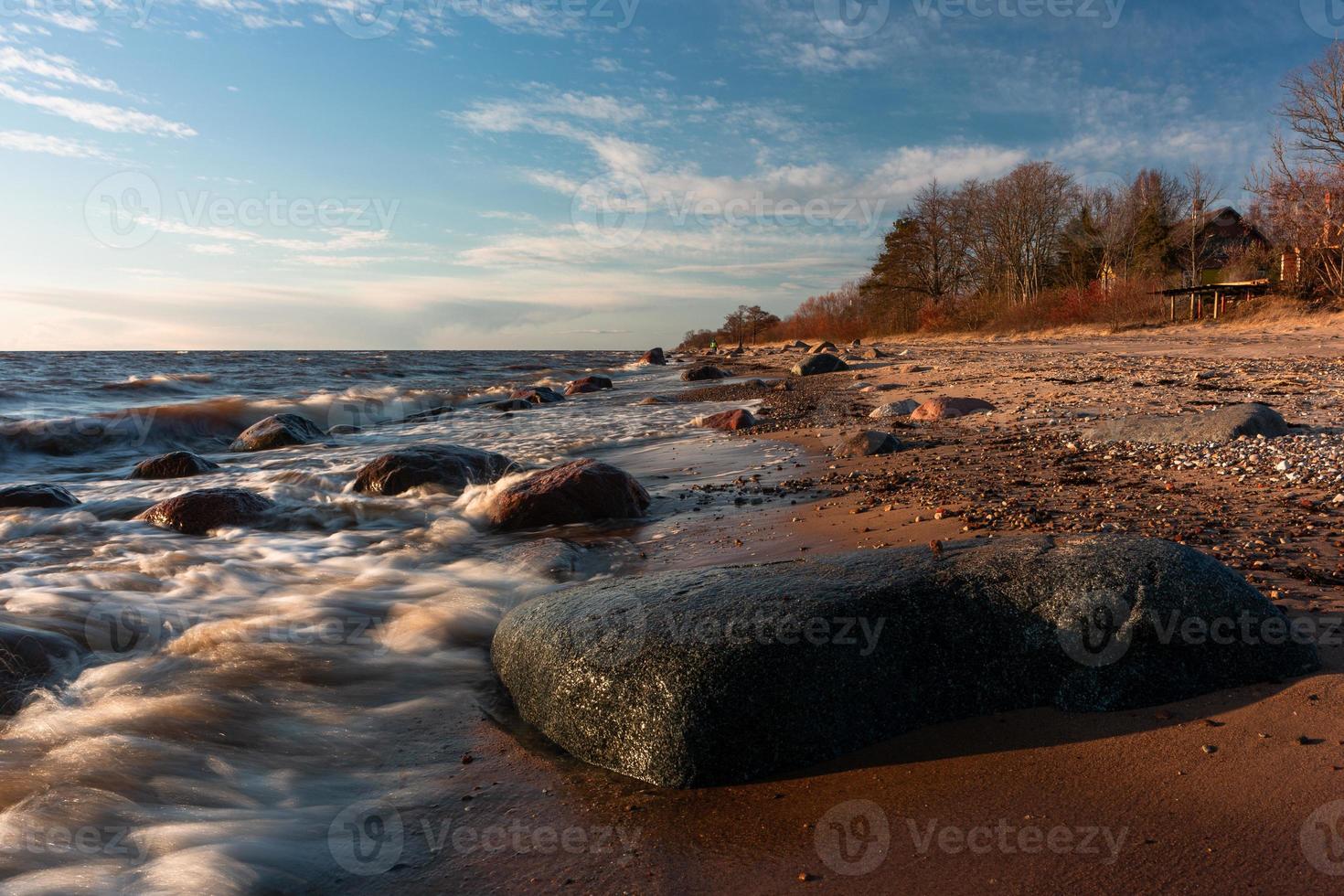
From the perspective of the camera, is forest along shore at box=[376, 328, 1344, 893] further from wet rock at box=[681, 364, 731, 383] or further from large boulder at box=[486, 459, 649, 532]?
wet rock at box=[681, 364, 731, 383]

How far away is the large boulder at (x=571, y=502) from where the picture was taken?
6480 mm

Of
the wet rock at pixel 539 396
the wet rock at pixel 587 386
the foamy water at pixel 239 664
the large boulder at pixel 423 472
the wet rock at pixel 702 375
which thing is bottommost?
the foamy water at pixel 239 664

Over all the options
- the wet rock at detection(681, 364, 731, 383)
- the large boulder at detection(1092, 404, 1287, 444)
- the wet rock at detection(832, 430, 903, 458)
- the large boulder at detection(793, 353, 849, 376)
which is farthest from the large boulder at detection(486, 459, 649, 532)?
the wet rock at detection(681, 364, 731, 383)

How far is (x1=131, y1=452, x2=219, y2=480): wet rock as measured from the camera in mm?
10312

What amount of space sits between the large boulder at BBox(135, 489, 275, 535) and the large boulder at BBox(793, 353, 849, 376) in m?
16.9

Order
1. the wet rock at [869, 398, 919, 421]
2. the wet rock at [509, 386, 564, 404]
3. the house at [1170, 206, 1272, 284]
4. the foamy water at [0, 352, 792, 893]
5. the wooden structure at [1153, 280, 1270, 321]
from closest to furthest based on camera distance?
1. the foamy water at [0, 352, 792, 893]
2. the wet rock at [869, 398, 919, 421]
3. the wet rock at [509, 386, 564, 404]
4. the wooden structure at [1153, 280, 1270, 321]
5. the house at [1170, 206, 1272, 284]

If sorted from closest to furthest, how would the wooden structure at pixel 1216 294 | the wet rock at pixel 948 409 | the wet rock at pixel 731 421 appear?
the wet rock at pixel 948 409 < the wet rock at pixel 731 421 < the wooden structure at pixel 1216 294

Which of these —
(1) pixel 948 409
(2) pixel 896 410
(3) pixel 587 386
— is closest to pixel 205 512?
(2) pixel 896 410

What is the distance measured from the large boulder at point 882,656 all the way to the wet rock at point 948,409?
6633mm

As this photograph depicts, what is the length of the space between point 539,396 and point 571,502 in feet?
46.4

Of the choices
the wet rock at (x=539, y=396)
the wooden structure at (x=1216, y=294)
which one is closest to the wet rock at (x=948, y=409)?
the wet rock at (x=539, y=396)

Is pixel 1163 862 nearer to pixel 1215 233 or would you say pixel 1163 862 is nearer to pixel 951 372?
pixel 951 372

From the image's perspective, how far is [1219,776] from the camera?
7.67ft

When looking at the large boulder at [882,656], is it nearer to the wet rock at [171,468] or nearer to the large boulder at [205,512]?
the large boulder at [205,512]
